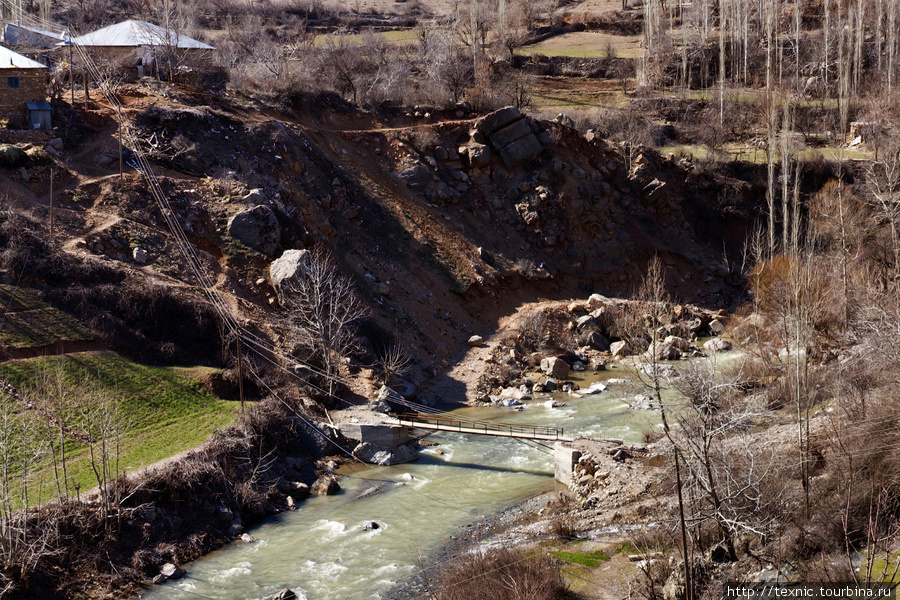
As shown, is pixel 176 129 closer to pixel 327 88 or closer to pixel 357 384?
pixel 327 88

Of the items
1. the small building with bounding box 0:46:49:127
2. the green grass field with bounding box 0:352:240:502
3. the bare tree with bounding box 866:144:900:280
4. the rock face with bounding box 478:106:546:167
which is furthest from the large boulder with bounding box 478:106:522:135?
the green grass field with bounding box 0:352:240:502

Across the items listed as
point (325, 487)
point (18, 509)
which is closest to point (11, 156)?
point (18, 509)

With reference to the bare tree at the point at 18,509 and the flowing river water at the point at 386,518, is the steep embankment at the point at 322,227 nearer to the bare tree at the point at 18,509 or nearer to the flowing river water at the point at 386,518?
the bare tree at the point at 18,509

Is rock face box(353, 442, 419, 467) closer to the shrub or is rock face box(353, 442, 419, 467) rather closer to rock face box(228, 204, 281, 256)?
the shrub

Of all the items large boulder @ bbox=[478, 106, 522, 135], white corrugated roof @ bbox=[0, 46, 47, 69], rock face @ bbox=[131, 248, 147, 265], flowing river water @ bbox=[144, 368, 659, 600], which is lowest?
flowing river water @ bbox=[144, 368, 659, 600]

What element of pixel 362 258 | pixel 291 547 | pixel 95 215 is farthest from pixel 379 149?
pixel 291 547

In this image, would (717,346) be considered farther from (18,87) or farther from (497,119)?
(18,87)
